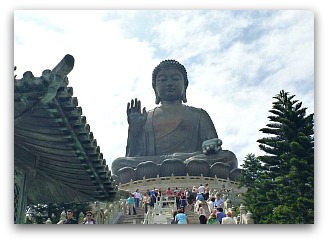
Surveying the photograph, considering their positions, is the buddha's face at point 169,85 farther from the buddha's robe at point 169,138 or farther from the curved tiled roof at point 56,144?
the curved tiled roof at point 56,144

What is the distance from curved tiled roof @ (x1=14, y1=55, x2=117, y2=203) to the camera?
3750 millimetres

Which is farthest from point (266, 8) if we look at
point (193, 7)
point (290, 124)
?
point (290, 124)

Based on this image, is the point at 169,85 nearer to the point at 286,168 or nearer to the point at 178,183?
the point at 178,183

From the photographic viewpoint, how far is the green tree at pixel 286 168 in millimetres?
6145

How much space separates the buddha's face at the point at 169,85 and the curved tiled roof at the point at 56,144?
462 inches

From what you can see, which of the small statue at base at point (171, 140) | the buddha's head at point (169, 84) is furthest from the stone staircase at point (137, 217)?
the buddha's head at point (169, 84)

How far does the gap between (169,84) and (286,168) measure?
1055cm

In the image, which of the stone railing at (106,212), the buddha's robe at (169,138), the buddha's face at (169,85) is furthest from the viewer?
the buddha's face at (169,85)

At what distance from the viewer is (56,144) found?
177 inches

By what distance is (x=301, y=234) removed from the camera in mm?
5691

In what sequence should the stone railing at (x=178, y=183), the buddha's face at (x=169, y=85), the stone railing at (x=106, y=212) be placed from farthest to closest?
the buddha's face at (x=169, y=85) < the stone railing at (x=178, y=183) < the stone railing at (x=106, y=212)

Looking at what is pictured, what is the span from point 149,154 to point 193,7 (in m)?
10.6

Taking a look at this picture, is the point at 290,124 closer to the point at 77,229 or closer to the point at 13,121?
the point at 77,229

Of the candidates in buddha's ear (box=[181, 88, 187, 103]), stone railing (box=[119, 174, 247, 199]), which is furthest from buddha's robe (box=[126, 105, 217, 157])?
stone railing (box=[119, 174, 247, 199])
